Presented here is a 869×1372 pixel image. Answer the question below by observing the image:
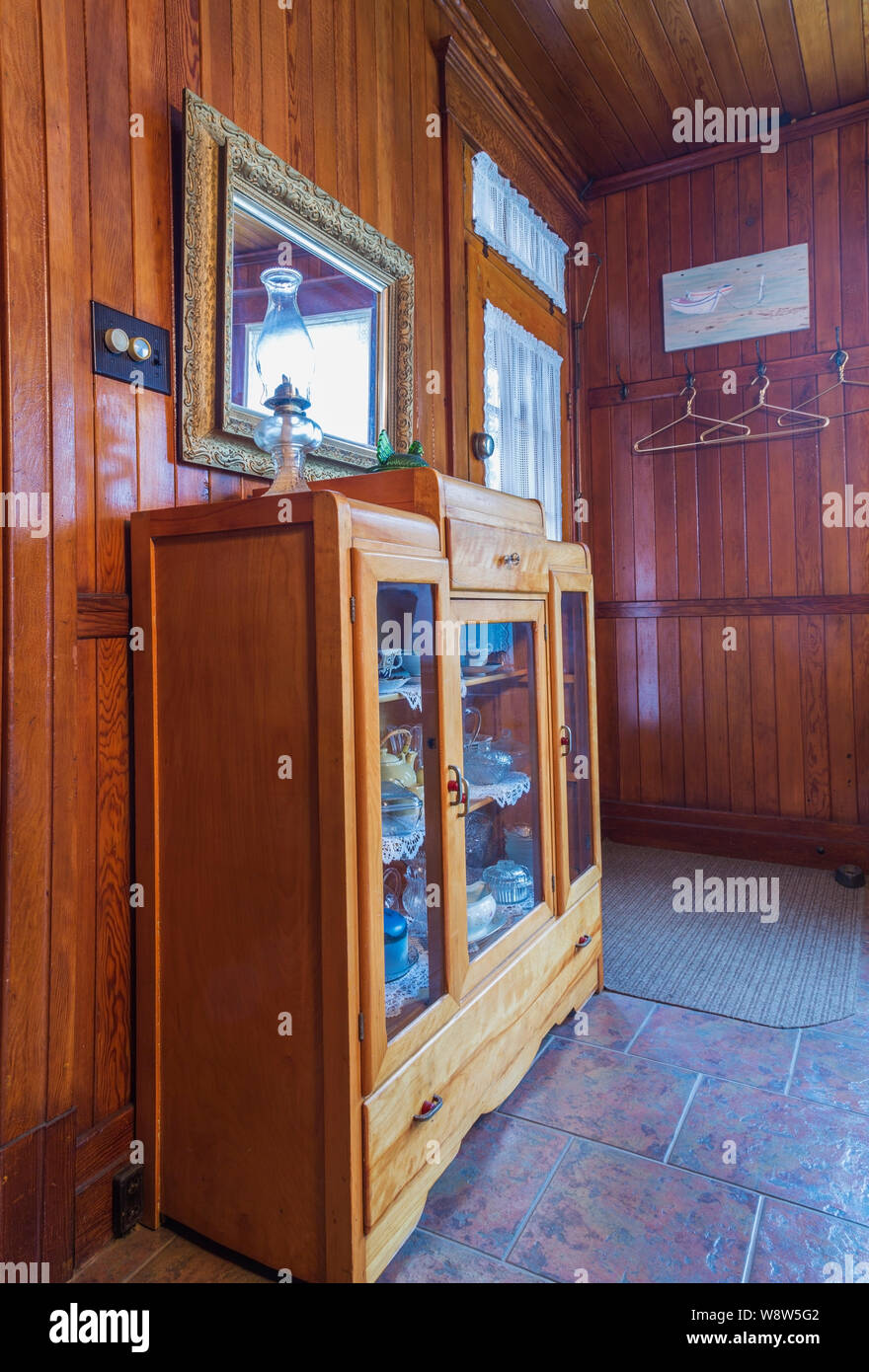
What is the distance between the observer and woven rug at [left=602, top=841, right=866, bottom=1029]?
2.33 meters

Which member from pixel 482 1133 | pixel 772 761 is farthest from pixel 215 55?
pixel 772 761

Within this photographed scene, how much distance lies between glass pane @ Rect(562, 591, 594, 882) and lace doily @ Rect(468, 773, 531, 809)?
7.4 inches

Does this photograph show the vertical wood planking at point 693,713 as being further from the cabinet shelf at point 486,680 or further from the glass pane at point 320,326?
the glass pane at point 320,326

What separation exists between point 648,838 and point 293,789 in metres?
2.95

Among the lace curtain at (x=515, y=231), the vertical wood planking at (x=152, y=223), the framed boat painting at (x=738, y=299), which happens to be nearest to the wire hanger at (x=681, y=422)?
the framed boat painting at (x=738, y=299)

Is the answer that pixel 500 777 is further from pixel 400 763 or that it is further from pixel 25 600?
pixel 25 600

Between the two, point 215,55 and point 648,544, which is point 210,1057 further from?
point 648,544

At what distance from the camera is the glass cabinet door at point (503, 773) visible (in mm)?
1720

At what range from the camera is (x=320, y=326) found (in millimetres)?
2008

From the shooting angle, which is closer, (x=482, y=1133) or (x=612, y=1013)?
(x=482, y=1133)

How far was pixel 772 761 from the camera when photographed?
11.9 ft

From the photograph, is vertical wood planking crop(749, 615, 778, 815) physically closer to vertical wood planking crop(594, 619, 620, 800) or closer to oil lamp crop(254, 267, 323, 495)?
vertical wood planking crop(594, 619, 620, 800)

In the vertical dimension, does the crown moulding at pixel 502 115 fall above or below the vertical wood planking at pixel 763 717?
above

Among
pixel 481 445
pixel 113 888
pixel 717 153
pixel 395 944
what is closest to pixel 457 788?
pixel 395 944
